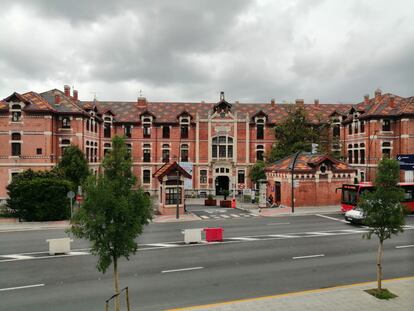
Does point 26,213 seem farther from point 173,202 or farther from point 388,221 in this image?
point 388,221

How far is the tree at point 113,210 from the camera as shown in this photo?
8.88 m

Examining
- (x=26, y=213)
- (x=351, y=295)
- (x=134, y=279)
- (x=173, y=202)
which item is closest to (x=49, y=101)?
(x=26, y=213)

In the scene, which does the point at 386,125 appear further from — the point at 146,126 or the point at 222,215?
the point at 146,126

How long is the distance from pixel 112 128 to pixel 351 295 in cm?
4417

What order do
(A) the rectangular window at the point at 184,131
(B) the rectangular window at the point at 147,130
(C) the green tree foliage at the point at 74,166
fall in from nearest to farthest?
1. (C) the green tree foliage at the point at 74,166
2. (B) the rectangular window at the point at 147,130
3. (A) the rectangular window at the point at 184,131

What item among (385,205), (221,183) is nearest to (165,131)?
(221,183)

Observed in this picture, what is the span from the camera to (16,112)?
38.6 metres

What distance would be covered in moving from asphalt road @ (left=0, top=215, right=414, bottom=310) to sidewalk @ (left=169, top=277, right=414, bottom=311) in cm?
73

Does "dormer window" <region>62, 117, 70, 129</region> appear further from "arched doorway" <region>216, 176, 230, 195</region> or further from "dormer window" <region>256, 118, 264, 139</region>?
"dormer window" <region>256, 118, 264, 139</region>

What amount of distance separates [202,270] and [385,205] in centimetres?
717

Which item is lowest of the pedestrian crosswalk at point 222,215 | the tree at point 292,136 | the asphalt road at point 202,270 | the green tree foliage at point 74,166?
the pedestrian crosswalk at point 222,215

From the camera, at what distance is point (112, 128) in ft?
166

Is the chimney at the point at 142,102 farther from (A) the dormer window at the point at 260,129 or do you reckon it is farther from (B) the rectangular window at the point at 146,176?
(A) the dormer window at the point at 260,129

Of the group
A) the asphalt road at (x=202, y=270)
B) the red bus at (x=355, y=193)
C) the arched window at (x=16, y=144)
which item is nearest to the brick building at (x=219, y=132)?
the arched window at (x=16, y=144)
